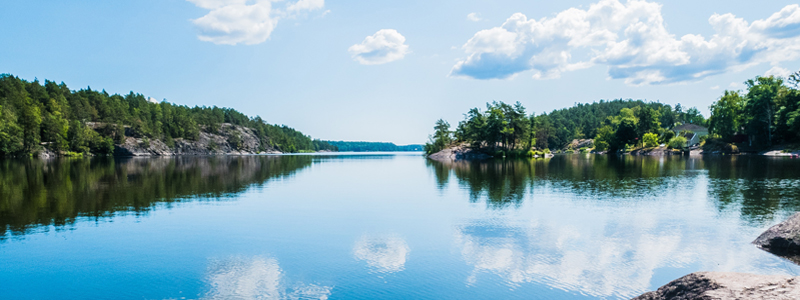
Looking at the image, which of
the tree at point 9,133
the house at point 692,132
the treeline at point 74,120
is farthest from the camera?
the house at point 692,132

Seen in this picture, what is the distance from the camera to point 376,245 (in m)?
14.9

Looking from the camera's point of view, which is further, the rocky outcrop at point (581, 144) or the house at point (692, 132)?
the rocky outcrop at point (581, 144)

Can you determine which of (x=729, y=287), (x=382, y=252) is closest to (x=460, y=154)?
(x=382, y=252)

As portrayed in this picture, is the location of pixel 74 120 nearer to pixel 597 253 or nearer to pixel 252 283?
pixel 252 283

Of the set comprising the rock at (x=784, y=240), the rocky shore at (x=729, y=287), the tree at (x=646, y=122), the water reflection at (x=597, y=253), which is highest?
the tree at (x=646, y=122)

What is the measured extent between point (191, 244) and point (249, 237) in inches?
79.7

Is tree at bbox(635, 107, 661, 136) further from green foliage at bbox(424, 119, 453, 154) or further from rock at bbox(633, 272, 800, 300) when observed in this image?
rock at bbox(633, 272, 800, 300)

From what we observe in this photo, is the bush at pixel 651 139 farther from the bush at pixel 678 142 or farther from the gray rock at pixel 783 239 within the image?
the gray rock at pixel 783 239

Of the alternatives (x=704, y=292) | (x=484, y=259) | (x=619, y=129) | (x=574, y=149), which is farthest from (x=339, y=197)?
(x=574, y=149)

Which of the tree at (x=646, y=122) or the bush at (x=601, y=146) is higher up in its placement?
the tree at (x=646, y=122)

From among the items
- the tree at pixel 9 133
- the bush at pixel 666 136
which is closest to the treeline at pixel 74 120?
the tree at pixel 9 133

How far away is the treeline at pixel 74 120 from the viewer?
98.6m

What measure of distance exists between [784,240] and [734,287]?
9.58 m

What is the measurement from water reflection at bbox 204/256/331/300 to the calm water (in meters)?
0.04
